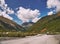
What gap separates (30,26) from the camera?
125 ft

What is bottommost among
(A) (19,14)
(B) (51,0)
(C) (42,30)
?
(C) (42,30)

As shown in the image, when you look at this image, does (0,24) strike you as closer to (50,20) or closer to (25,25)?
(25,25)

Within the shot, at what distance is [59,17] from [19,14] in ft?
38.2

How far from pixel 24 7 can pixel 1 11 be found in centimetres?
436

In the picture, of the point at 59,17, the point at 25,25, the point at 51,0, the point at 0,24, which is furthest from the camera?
the point at 59,17

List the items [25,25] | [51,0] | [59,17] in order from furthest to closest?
[59,17], [51,0], [25,25]

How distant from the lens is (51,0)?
41781 mm

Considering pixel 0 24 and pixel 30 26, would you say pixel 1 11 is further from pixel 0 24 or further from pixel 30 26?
pixel 30 26

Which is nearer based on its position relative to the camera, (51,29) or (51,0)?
(51,29)

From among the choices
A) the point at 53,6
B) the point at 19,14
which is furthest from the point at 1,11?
the point at 53,6

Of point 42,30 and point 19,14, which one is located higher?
point 19,14

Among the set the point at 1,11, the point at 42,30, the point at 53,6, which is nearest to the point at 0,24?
the point at 1,11

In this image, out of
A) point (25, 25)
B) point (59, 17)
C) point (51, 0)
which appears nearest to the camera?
point (25, 25)

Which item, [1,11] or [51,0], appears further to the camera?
[51,0]
